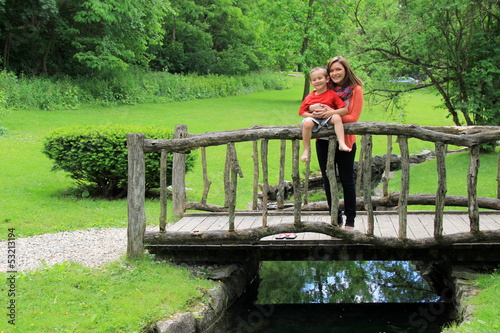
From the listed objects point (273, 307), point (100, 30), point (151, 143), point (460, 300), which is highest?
point (100, 30)

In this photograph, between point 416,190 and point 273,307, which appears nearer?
point 273,307

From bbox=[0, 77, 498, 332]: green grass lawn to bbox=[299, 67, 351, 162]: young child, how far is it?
2337 millimetres

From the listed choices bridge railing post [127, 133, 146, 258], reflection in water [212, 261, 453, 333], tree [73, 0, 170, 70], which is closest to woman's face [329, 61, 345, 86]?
bridge railing post [127, 133, 146, 258]

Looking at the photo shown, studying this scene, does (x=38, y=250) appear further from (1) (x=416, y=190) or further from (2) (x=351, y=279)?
(1) (x=416, y=190)

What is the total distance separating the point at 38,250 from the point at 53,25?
24.5 metres

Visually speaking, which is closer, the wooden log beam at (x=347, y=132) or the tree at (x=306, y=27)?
the wooden log beam at (x=347, y=132)

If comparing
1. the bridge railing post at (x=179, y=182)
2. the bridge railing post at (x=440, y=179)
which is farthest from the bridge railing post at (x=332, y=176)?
the bridge railing post at (x=179, y=182)

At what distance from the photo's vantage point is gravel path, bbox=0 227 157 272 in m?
7.17

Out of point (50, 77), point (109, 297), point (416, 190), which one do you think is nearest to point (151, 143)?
point (109, 297)

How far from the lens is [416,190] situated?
13.9 meters

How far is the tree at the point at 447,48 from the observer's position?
1587cm

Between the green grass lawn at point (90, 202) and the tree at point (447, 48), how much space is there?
2037 millimetres

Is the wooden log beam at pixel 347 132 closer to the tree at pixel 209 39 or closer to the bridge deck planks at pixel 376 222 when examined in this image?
the bridge deck planks at pixel 376 222

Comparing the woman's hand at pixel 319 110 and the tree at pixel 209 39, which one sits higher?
the tree at pixel 209 39
